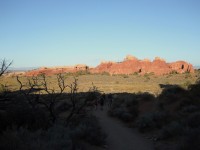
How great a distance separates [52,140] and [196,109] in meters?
11.6

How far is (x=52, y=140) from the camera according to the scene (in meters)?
11.3

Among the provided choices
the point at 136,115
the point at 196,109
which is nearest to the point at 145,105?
the point at 136,115

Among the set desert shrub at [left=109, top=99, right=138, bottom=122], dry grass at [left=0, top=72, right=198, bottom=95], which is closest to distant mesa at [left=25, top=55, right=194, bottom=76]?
dry grass at [left=0, top=72, right=198, bottom=95]

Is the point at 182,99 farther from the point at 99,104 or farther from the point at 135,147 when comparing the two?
the point at 99,104

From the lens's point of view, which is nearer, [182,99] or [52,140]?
[52,140]

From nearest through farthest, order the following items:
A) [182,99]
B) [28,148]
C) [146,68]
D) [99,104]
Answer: [28,148]
[182,99]
[99,104]
[146,68]

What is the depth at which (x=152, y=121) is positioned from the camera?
18.8m

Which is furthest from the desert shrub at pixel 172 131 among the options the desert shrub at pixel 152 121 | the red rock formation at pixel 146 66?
the red rock formation at pixel 146 66

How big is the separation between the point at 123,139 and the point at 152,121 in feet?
10.8

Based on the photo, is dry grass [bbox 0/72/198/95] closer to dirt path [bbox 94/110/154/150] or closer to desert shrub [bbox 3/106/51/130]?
dirt path [bbox 94/110/154/150]

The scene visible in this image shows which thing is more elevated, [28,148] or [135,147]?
[28,148]

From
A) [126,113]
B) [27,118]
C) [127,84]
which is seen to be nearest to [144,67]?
[127,84]

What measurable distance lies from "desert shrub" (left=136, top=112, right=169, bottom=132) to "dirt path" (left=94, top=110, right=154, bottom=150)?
611mm

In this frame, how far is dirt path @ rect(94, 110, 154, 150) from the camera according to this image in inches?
574
